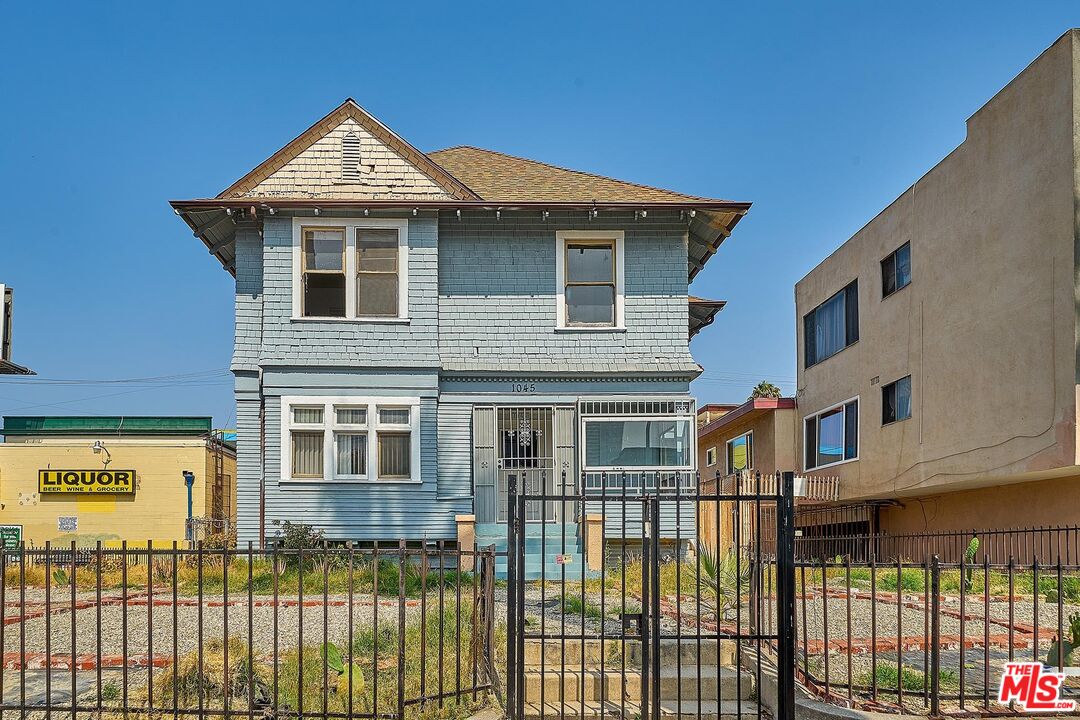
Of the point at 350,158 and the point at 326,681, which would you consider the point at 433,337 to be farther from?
the point at 326,681

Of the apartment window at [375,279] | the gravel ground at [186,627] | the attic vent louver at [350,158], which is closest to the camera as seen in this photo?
the gravel ground at [186,627]

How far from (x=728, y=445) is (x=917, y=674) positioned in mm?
26599

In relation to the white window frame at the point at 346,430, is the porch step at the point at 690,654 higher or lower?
lower

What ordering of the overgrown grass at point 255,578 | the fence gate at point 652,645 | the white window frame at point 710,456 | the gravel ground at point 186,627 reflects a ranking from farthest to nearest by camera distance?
the white window frame at point 710,456 → the overgrown grass at point 255,578 → the gravel ground at point 186,627 → the fence gate at point 652,645

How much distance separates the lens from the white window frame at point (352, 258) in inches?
809

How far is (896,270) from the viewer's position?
24.7 m

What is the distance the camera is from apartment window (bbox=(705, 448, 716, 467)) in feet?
129

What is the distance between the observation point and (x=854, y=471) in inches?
1062

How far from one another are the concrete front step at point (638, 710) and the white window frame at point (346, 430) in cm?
1033

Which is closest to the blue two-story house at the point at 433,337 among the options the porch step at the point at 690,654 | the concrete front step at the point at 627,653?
the concrete front step at the point at 627,653

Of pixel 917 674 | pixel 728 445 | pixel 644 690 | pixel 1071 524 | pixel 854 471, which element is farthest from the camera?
pixel 728 445

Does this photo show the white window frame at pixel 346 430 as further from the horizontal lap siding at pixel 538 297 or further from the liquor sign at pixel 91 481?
the liquor sign at pixel 91 481

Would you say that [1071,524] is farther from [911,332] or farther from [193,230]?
[193,230]

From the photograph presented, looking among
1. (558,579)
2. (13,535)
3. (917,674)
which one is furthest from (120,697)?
(13,535)
